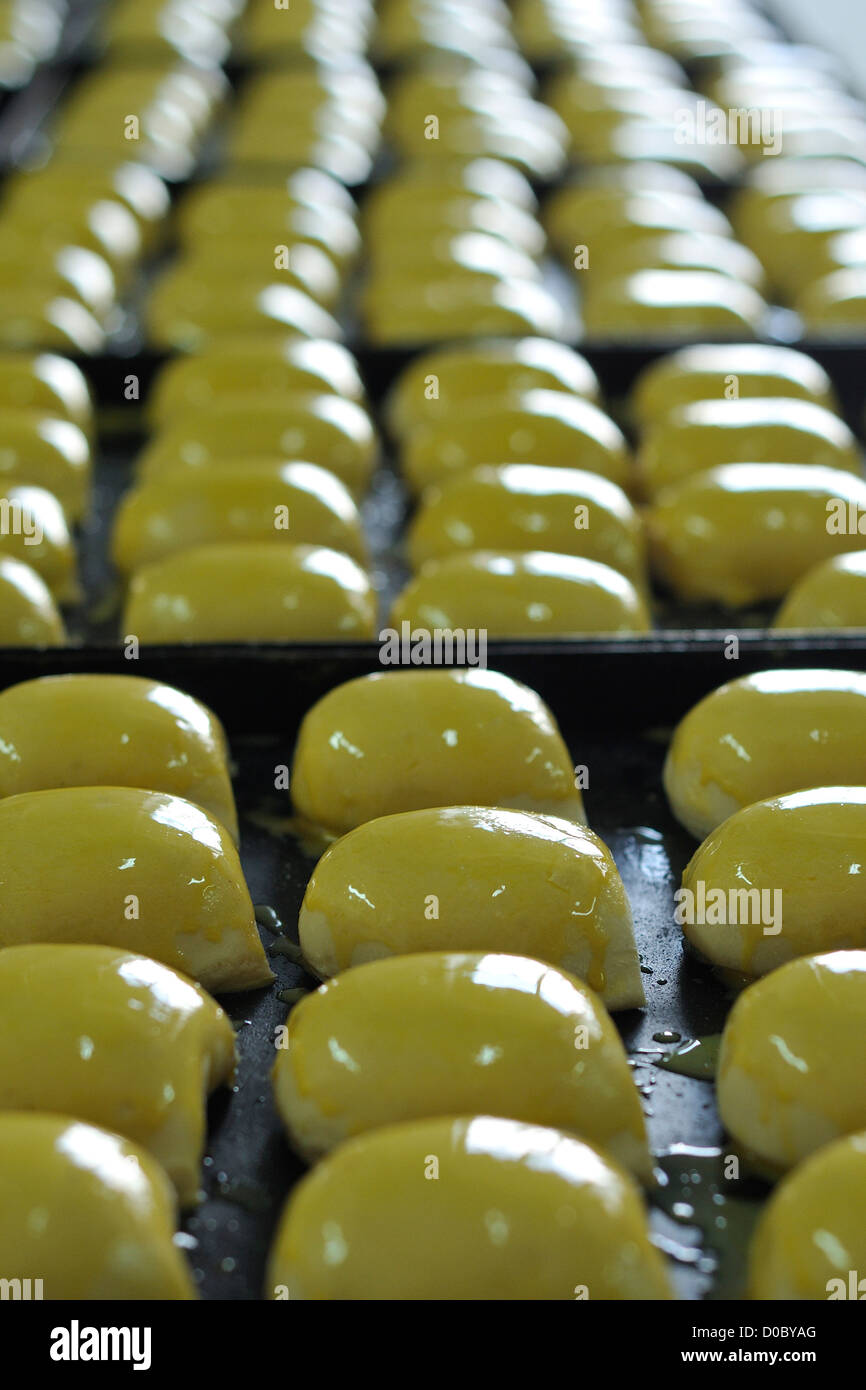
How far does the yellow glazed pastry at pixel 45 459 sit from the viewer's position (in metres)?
1.42

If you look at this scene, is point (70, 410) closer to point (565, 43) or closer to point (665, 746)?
point (665, 746)

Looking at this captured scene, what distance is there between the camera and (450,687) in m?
0.99

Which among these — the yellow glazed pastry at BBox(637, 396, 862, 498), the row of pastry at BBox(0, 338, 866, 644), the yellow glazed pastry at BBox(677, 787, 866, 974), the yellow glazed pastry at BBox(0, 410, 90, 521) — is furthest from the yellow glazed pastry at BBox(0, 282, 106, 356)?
the yellow glazed pastry at BBox(677, 787, 866, 974)

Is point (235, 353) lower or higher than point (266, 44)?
lower

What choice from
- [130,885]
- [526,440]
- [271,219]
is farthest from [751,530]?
[271,219]

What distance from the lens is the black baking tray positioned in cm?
70

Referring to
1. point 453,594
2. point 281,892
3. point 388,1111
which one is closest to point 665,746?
point 453,594

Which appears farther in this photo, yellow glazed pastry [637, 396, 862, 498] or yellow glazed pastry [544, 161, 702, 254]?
yellow glazed pastry [544, 161, 702, 254]

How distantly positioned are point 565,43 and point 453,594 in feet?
7.35

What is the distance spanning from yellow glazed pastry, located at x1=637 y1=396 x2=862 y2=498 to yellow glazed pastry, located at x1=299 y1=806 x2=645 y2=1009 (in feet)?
2.33

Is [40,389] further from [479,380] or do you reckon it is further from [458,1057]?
[458,1057]

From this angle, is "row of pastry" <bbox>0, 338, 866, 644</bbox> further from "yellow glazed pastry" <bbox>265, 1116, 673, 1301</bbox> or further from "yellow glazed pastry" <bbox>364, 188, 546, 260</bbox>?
"yellow glazed pastry" <bbox>265, 1116, 673, 1301</bbox>

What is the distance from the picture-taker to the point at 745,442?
4.74 ft

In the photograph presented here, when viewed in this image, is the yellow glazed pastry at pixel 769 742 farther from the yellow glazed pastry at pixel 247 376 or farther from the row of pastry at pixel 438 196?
the row of pastry at pixel 438 196
